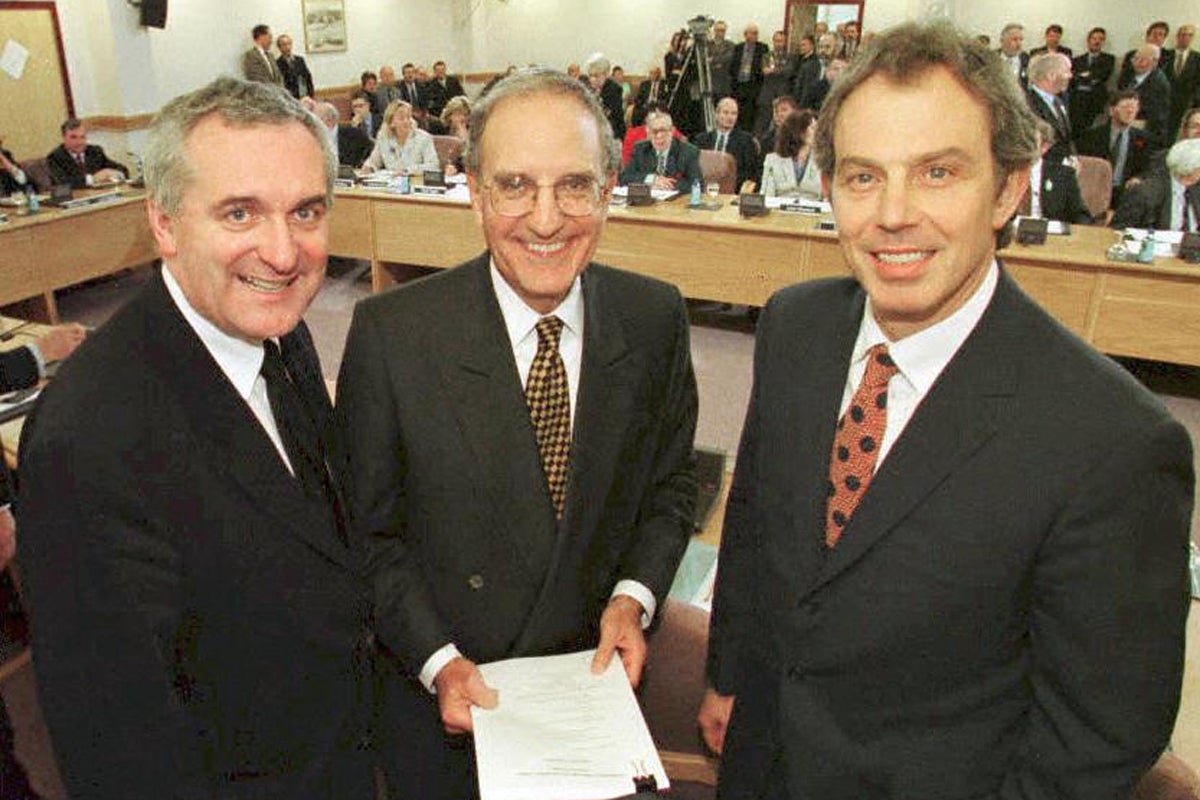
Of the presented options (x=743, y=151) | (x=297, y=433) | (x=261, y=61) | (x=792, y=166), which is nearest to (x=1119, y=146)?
(x=743, y=151)

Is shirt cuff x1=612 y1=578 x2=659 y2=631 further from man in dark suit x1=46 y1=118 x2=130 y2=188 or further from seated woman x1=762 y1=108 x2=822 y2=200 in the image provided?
man in dark suit x1=46 y1=118 x2=130 y2=188

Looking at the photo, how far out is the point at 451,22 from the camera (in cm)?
1465

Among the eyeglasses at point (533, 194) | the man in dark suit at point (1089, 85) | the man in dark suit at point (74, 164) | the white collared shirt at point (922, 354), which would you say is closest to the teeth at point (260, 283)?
the eyeglasses at point (533, 194)

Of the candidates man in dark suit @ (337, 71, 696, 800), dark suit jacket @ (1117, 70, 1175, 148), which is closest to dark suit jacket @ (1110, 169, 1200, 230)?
dark suit jacket @ (1117, 70, 1175, 148)

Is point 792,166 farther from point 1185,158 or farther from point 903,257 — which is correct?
point 903,257

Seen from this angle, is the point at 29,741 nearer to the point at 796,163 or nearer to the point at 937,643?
the point at 937,643

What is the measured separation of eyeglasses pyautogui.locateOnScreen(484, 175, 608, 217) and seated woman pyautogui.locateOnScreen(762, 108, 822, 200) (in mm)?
5091

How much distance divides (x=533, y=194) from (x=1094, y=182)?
234 inches

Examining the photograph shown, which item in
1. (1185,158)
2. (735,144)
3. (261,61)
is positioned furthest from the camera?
(261,61)

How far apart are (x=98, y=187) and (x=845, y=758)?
6.96 m

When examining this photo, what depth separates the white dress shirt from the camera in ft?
4.75

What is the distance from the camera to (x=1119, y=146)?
7.92 metres

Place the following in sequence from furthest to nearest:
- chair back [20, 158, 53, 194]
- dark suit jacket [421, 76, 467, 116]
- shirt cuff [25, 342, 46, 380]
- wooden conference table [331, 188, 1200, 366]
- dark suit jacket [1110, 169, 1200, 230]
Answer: dark suit jacket [421, 76, 467, 116], chair back [20, 158, 53, 194], dark suit jacket [1110, 169, 1200, 230], wooden conference table [331, 188, 1200, 366], shirt cuff [25, 342, 46, 380]

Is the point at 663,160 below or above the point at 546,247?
below
